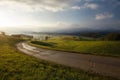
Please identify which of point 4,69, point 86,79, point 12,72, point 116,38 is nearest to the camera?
point 86,79

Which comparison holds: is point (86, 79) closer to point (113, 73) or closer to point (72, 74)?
point (72, 74)

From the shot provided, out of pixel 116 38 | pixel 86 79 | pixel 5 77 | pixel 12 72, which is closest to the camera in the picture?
Result: pixel 86 79

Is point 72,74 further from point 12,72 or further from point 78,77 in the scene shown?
point 12,72

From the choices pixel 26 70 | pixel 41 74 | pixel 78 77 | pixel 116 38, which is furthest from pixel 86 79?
pixel 116 38

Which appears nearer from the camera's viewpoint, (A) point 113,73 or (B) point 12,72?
(A) point 113,73

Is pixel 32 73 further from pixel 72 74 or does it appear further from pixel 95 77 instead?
pixel 95 77

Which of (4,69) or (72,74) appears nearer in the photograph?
(72,74)

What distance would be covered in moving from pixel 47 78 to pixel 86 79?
3.57 metres

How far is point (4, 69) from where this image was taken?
13.9 m

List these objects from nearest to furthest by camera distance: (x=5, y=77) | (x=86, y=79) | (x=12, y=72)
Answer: (x=86, y=79) < (x=5, y=77) < (x=12, y=72)

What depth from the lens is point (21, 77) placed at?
466 inches

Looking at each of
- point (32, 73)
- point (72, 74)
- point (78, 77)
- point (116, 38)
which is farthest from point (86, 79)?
point (116, 38)

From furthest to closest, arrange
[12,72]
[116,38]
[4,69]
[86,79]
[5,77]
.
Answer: [116,38]
[4,69]
[12,72]
[5,77]
[86,79]

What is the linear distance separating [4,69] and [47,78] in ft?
18.3
